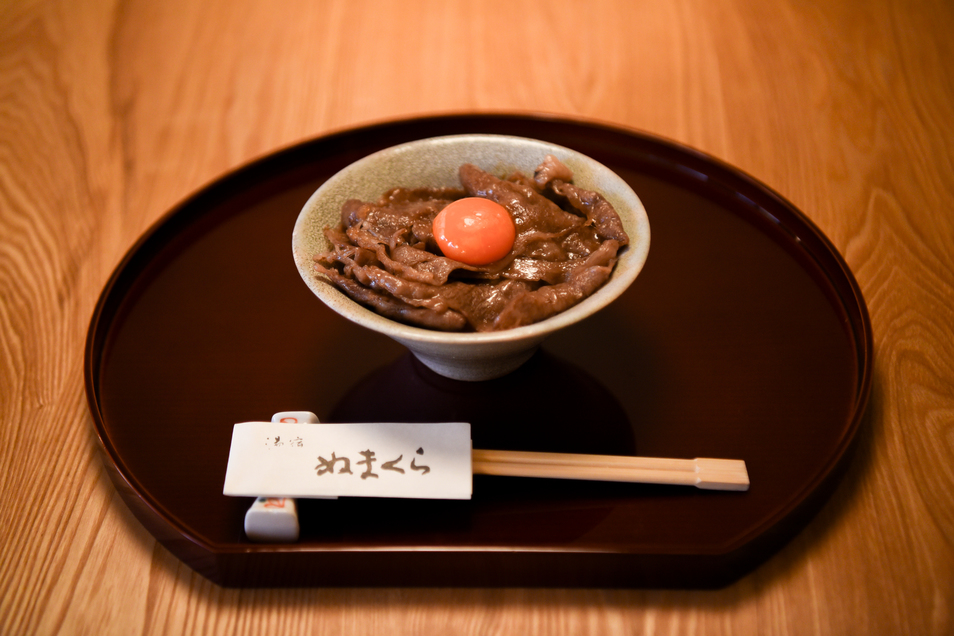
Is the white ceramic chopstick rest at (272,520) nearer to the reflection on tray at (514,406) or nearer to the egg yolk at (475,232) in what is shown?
the reflection on tray at (514,406)

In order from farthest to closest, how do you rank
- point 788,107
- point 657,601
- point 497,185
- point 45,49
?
1. point 45,49
2. point 788,107
3. point 497,185
4. point 657,601

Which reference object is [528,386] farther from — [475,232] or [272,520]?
[272,520]

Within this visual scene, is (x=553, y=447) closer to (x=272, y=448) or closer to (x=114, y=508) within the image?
(x=272, y=448)

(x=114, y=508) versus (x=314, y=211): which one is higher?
(x=314, y=211)

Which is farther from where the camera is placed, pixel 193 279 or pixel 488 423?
pixel 193 279

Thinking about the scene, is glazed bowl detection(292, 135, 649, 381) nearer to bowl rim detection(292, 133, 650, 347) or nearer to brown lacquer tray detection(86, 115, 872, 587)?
bowl rim detection(292, 133, 650, 347)

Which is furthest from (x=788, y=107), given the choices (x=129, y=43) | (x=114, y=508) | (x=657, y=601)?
(x=129, y=43)
